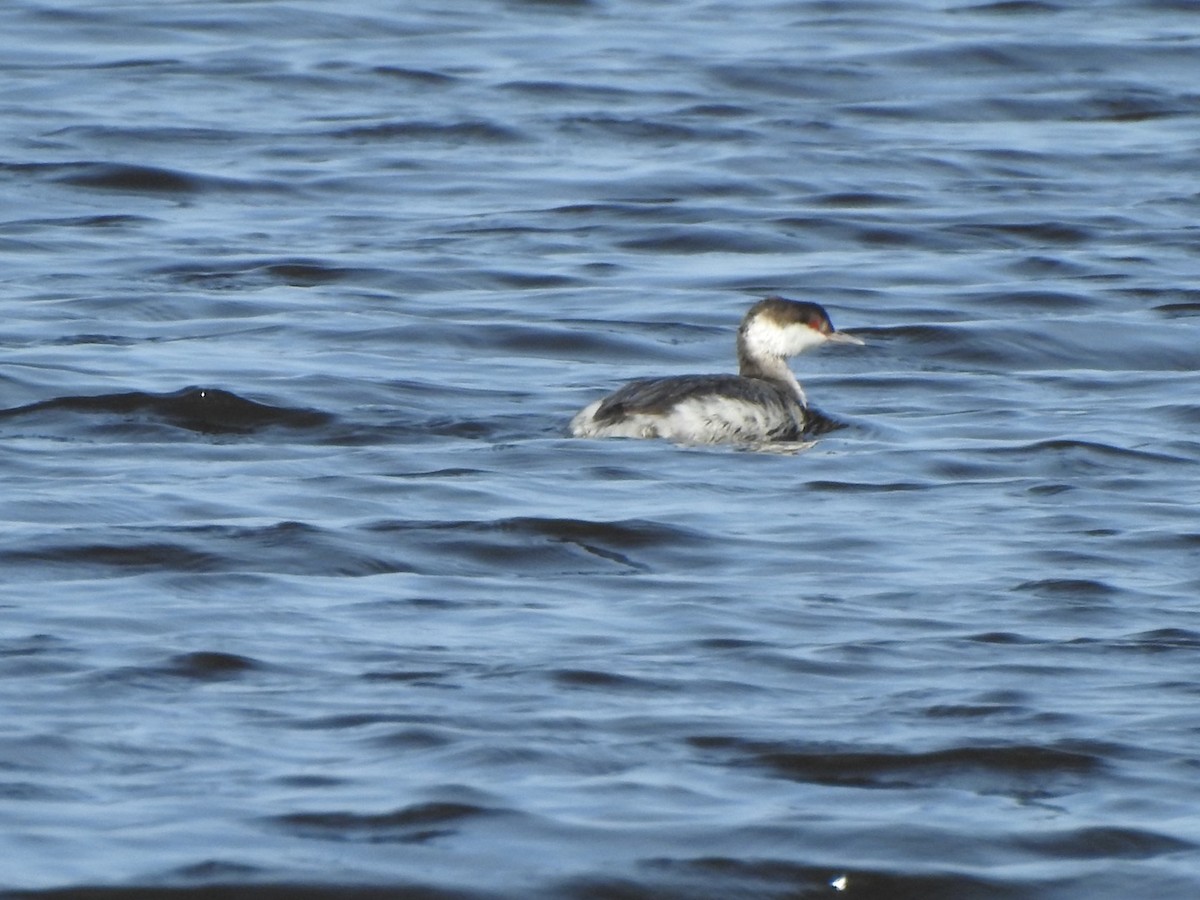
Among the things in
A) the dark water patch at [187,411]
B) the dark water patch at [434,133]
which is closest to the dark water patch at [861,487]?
the dark water patch at [187,411]

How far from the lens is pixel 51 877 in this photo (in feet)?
19.6

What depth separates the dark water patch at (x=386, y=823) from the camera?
6.25 m

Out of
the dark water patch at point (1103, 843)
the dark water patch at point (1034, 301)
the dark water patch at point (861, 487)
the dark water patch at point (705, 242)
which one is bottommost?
the dark water patch at point (1034, 301)

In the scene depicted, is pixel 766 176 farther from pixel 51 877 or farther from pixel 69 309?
pixel 51 877

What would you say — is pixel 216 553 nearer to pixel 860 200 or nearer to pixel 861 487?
pixel 861 487

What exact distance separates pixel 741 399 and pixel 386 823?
5.58 m

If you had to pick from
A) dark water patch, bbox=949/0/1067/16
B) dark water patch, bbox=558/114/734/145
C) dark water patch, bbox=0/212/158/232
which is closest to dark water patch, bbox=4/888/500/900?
dark water patch, bbox=0/212/158/232

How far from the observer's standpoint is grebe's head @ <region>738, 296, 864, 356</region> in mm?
12750

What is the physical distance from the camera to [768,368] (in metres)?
12.7

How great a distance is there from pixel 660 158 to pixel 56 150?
155 inches

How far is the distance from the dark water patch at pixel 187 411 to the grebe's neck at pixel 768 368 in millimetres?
1982

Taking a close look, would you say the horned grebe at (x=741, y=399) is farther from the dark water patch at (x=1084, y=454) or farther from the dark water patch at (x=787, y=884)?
the dark water patch at (x=787, y=884)

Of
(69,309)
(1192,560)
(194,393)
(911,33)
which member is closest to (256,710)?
(1192,560)

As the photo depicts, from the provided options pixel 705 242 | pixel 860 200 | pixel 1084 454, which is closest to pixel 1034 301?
pixel 705 242
